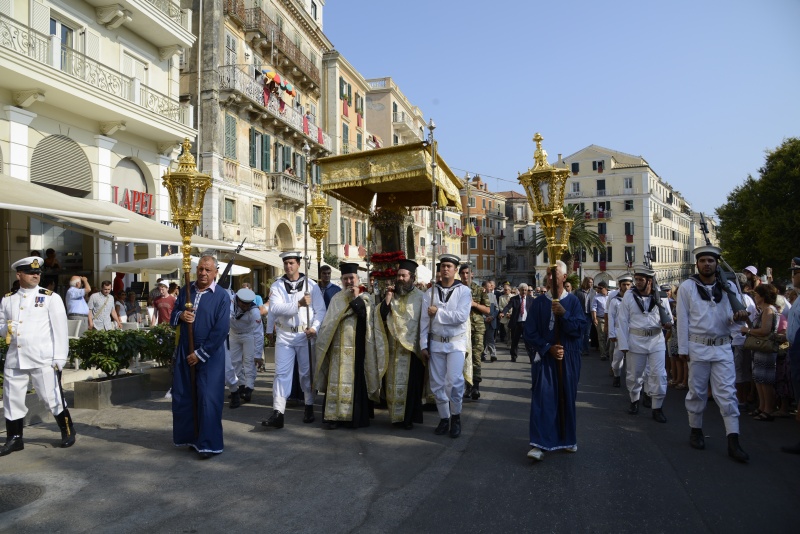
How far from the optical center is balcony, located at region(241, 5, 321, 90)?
2494 centimetres

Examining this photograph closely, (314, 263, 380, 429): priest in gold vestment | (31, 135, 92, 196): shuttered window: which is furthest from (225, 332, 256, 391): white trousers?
(31, 135, 92, 196): shuttered window

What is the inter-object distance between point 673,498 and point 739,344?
4.60 metres

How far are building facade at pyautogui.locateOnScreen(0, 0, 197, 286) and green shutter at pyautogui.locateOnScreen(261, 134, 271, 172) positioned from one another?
6.83 metres

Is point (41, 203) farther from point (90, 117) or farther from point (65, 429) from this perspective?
point (90, 117)

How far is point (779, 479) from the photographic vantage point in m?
5.22

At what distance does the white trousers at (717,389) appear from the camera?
19.3 feet

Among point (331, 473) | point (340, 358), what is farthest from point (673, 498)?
point (340, 358)

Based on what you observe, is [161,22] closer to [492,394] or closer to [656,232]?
[492,394]

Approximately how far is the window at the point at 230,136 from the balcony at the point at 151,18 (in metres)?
4.31

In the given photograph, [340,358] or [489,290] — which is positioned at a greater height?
[489,290]

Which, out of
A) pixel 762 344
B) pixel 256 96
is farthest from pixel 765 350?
pixel 256 96

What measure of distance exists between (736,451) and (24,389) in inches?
285

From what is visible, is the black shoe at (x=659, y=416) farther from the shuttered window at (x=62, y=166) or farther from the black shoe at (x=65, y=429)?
the shuttered window at (x=62, y=166)

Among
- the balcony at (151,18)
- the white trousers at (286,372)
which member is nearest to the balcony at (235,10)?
the balcony at (151,18)
